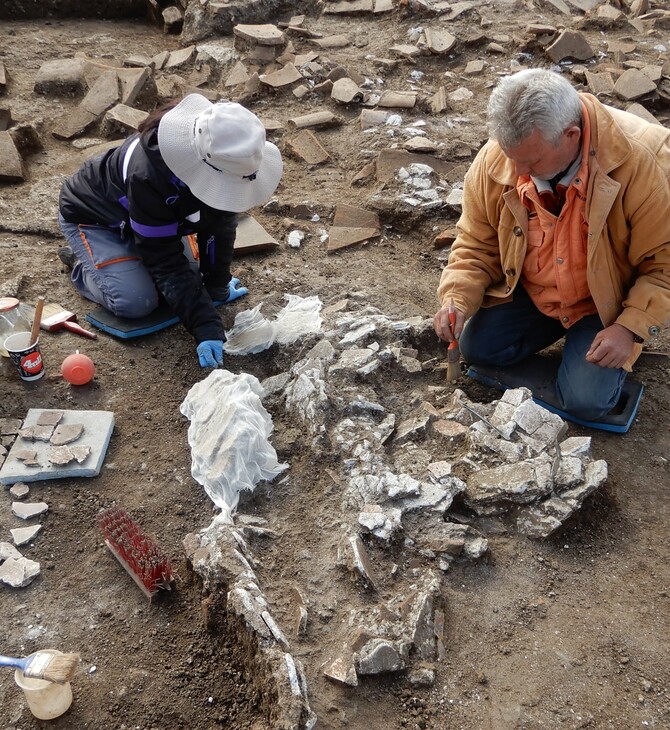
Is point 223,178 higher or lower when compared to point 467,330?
higher

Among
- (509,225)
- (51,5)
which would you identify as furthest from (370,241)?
(51,5)

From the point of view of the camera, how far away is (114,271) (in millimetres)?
4176

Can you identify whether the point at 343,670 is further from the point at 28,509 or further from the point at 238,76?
the point at 238,76

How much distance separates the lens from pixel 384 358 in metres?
3.78

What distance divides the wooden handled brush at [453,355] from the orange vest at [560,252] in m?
0.45

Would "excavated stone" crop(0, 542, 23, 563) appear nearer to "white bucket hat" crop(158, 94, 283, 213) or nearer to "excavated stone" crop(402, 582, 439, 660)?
"excavated stone" crop(402, 582, 439, 660)

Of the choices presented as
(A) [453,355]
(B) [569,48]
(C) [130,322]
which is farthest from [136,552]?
(B) [569,48]

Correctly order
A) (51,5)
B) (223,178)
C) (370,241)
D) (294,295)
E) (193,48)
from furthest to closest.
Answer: (51,5) → (193,48) → (370,241) → (294,295) → (223,178)

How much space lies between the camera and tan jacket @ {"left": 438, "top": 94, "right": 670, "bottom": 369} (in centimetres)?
310

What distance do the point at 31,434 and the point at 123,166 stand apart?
4.95ft

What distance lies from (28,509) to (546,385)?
8.84ft

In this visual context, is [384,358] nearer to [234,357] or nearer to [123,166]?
[234,357]

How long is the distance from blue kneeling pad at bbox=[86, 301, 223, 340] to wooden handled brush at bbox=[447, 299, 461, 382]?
5.51 feet

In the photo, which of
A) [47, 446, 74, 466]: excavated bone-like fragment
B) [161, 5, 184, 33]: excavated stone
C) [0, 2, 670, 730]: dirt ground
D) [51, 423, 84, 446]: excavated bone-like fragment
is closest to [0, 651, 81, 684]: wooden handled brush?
[0, 2, 670, 730]: dirt ground
